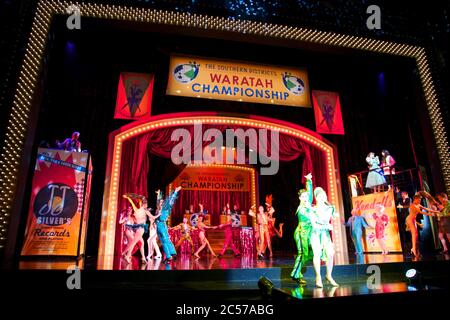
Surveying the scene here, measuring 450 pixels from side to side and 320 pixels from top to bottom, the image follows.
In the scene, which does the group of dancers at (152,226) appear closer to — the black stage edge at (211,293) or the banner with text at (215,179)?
the black stage edge at (211,293)

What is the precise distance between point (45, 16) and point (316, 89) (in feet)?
26.2

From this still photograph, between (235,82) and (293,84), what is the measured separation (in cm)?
183

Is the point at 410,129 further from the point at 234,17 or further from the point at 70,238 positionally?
the point at 70,238

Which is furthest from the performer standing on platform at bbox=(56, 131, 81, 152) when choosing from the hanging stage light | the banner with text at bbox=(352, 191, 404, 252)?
the banner with text at bbox=(352, 191, 404, 252)

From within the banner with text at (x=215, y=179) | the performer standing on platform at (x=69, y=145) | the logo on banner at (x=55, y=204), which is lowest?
the logo on banner at (x=55, y=204)

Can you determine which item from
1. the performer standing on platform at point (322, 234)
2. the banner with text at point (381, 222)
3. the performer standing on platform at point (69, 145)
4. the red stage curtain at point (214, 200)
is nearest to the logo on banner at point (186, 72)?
the performer standing on platform at point (69, 145)

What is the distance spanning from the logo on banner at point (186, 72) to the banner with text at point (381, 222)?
6.00 m

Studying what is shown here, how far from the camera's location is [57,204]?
5.76m

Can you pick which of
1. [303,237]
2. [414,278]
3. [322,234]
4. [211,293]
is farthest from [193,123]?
[414,278]

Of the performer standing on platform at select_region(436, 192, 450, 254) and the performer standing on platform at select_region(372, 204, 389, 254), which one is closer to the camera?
the performer standing on platform at select_region(436, 192, 450, 254)

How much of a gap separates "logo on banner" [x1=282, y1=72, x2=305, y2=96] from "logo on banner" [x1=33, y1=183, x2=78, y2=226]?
6429 mm

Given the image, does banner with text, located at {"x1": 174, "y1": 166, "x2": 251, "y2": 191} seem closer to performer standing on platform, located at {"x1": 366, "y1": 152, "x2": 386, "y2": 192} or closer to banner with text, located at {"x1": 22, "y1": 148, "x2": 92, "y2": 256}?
performer standing on platform, located at {"x1": 366, "y1": 152, "x2": 386, "y2": 192}

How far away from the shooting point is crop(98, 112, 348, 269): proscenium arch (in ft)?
23.1

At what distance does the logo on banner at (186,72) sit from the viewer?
795 cm
